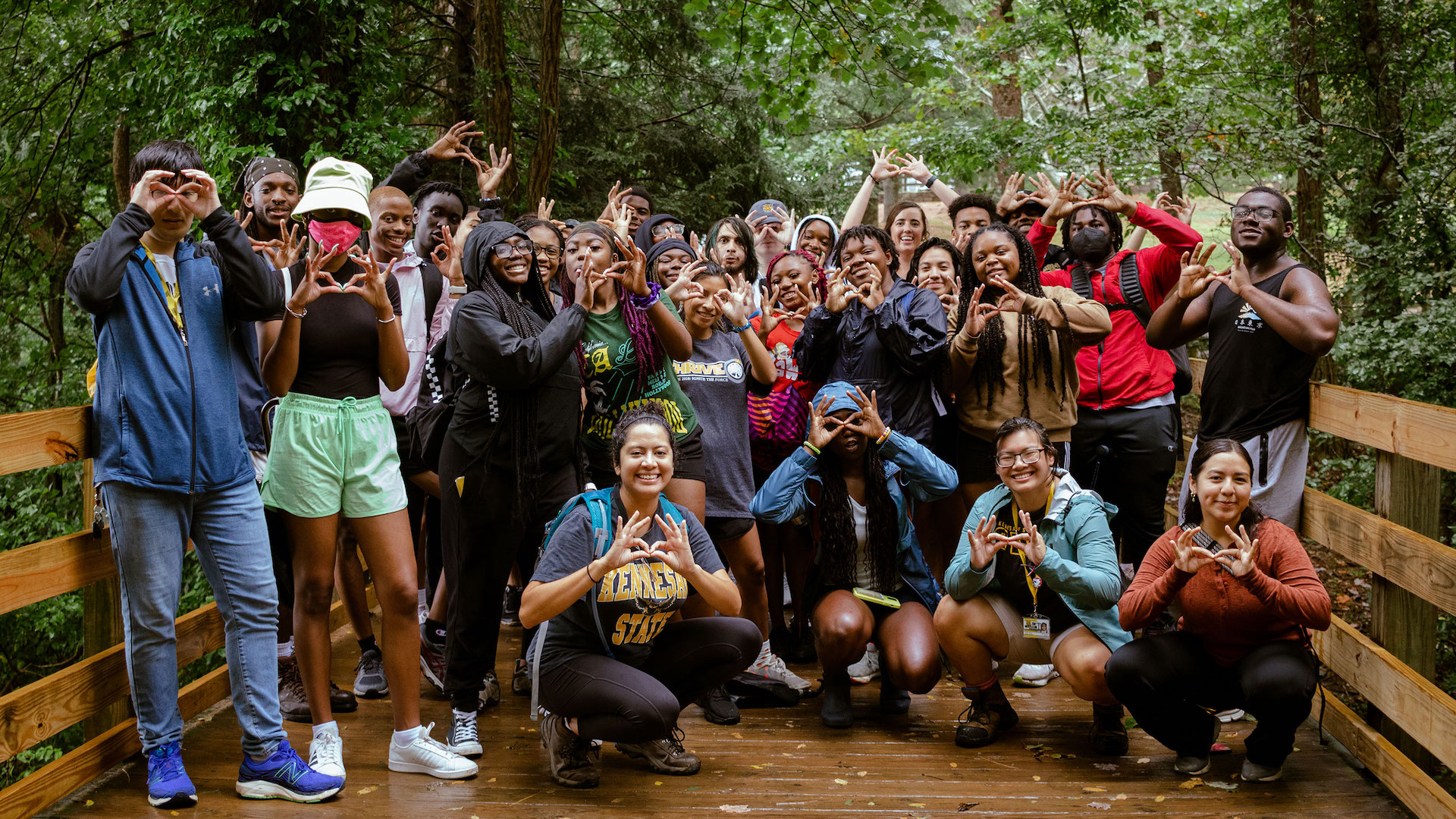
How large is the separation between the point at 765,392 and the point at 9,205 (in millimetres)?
8342

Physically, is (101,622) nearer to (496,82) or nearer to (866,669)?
(866,669)

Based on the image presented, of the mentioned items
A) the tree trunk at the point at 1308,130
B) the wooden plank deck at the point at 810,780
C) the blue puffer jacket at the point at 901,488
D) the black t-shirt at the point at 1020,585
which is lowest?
the wooden plank deck at the point at 810,780

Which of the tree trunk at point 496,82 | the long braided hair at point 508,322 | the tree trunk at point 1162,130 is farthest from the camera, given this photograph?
the tree trunk at point 1162,130

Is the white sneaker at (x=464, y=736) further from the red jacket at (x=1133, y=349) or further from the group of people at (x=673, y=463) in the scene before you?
the red jacket at (x=1133, y=349)

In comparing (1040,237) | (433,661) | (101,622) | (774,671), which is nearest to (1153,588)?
(774,671)

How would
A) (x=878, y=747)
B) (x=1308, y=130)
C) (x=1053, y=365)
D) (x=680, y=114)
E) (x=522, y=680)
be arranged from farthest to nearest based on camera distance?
(x=680, y=114) → (x=1308, y=130) → (x=1053, y=365) → (x=522, y=680) → (x=878, y=747)

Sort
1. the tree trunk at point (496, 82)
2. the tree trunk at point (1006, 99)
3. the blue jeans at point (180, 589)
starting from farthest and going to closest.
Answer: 1. the tree trunk at point (1006, 99)
2. the tree trunk at point (496, 82)
3. the blue jeans at point (180, 589)

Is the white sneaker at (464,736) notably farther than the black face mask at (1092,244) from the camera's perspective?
No

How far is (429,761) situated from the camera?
Answer: 3840 millimetres

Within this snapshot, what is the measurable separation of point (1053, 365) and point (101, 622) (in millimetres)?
4068

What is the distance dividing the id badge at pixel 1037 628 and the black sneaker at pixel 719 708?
1270mm

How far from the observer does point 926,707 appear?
15.7ft

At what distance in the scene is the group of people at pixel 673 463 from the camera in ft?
11.5

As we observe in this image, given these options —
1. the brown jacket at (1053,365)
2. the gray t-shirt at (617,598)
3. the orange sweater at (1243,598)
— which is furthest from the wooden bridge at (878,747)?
the brown jacket at (1053,365)
